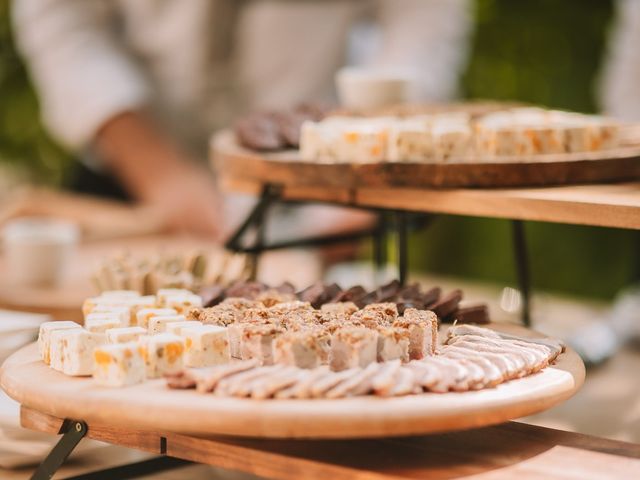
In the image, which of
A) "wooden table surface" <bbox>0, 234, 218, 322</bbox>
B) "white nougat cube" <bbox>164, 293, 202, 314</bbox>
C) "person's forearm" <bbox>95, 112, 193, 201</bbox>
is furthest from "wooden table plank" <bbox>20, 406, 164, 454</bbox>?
"person's forearm" <bbox>95, 112, 193, 201</bbox>

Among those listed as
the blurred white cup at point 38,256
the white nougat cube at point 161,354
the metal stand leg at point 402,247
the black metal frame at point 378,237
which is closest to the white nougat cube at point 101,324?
the white nougat cube at point 161,354

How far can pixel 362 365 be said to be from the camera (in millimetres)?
1342

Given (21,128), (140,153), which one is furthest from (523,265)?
(21,128)

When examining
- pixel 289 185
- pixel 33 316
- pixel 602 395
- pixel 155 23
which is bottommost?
pixel 602 395

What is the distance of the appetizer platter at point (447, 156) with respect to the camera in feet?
5.84

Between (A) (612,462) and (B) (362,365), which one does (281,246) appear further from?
(A) (612,462)

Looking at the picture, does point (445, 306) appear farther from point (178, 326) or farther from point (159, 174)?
point (159, 174)

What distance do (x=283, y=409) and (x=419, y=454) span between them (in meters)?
0.21

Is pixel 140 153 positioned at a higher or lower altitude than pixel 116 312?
higher

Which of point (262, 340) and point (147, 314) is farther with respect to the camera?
point (147, 314)

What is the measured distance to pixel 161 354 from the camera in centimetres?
135

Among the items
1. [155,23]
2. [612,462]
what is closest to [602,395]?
[612,462]

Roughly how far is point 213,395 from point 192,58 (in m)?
2.51

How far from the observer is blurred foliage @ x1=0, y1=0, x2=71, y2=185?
578cm
